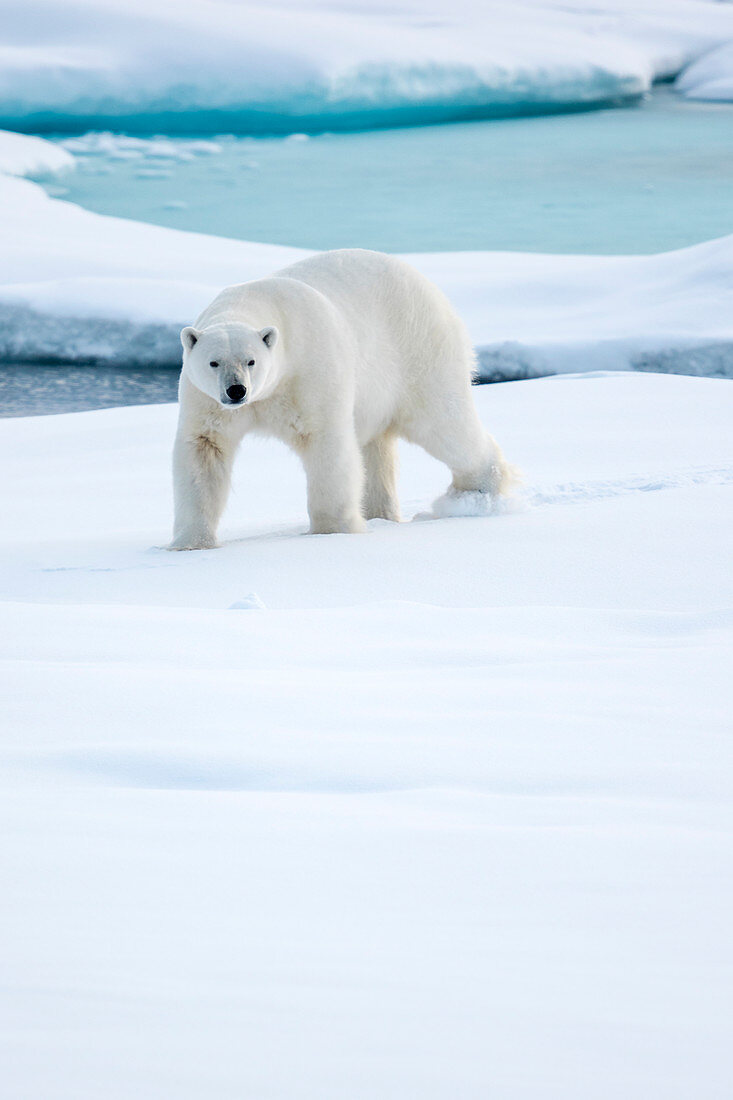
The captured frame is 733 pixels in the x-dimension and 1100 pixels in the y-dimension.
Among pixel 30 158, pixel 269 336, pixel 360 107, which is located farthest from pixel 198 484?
pixel 360 107

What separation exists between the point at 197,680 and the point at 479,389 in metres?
5.02

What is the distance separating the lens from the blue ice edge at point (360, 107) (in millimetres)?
17156

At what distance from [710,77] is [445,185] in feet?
28.3

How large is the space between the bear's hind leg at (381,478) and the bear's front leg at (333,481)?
489 mm

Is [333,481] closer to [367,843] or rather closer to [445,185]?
[367,843]

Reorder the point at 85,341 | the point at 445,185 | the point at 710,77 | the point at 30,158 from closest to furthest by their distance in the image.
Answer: the point at 85,341 → the point at 30,158 → the point at 445,185 → the point at 710,77

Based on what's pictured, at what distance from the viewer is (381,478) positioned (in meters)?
4.20

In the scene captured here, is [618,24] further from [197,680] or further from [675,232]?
[197,680]

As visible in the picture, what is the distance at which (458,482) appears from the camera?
4195 millimetres

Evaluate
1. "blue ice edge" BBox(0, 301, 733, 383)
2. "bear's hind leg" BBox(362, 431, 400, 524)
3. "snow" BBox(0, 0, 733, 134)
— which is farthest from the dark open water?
"snow" BBox(0, 0, 733, 134)

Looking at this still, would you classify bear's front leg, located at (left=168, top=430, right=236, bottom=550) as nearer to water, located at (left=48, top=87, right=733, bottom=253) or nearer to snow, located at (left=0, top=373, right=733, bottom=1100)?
snow, located at (left=0, top=373, right=733, bottom=1100)

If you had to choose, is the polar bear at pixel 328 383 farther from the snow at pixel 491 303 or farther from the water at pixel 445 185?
the water at pixel 445 185

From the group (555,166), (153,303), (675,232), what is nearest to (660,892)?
(153,303)

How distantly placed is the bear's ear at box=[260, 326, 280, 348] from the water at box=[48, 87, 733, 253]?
8783 mm
